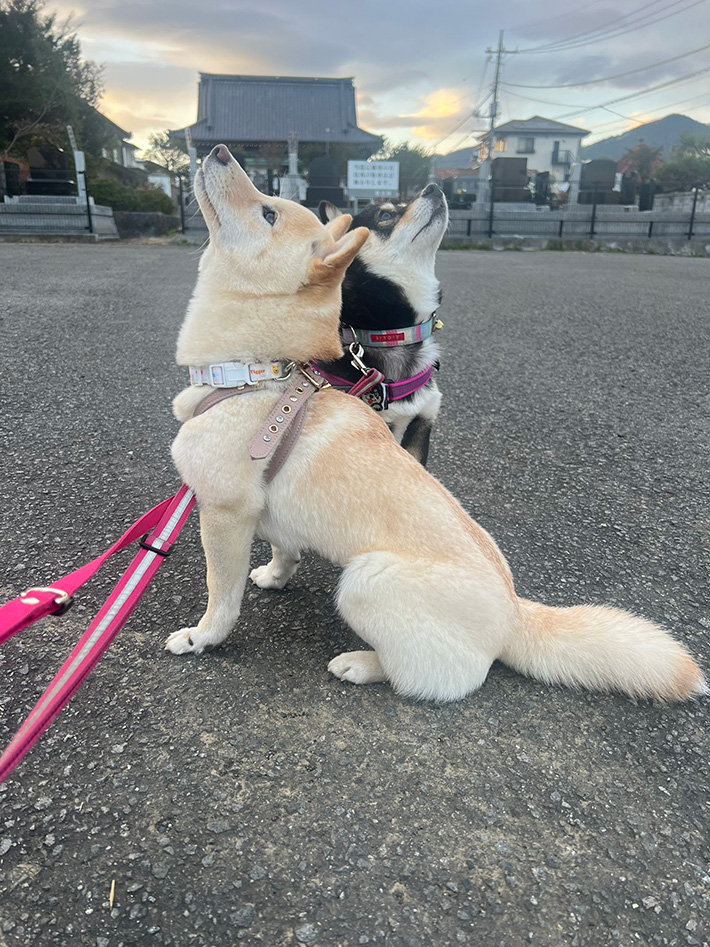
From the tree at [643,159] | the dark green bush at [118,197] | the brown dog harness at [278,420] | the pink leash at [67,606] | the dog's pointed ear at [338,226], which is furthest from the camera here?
the tree at [643,159]

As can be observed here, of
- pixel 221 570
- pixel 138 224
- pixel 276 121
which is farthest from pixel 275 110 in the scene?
pixel 221 570

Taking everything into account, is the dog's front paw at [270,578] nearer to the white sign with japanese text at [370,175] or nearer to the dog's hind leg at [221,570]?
the dog's hind leg at [221,570]

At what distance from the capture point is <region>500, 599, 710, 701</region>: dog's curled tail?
5.64 ft

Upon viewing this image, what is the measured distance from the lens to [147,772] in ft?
5.00

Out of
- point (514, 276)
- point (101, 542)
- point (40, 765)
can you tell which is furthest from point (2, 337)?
point (514, 276)

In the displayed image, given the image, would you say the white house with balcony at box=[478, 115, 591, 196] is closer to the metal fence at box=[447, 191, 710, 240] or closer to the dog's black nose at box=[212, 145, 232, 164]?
the metal fence at box=[447, 191, 710, 240]

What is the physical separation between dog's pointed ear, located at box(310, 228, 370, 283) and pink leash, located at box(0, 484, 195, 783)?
747mm

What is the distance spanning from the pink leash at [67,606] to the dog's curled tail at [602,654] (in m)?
1.03

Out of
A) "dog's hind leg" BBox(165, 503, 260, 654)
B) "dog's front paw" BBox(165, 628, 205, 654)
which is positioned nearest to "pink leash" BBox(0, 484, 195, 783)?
"dog's hind leg" BBox(165, 503, 260, 654)

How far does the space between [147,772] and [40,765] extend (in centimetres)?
27

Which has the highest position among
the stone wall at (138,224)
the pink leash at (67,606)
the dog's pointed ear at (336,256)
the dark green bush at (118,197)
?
the dark green bush at (118,197)

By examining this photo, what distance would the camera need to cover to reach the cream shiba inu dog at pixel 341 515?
1674 millimetres

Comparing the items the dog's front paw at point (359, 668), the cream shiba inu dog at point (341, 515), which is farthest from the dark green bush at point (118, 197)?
the dog's front paw at point (359, 668)

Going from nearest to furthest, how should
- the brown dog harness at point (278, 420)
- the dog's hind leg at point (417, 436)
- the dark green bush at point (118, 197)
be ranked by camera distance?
the brown dog harness at point (278, 420)
the dog's hind leg at point (417, 436)
the dark green bush at point (118, 197)
